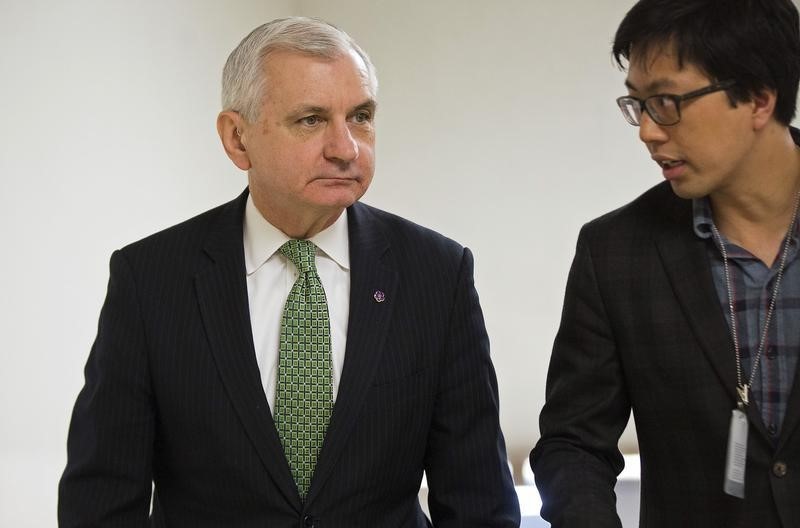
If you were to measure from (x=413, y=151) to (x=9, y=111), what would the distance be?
2.45m

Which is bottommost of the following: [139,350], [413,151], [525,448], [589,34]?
[525,448]

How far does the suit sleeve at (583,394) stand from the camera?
2.00 metres

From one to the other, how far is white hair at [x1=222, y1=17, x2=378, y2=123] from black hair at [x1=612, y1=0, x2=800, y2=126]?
1.79ft

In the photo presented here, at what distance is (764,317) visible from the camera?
1912 millimetres

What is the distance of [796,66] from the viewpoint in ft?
6.19

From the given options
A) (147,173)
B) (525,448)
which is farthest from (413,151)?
(147,173)

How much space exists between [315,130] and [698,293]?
0.76 meters

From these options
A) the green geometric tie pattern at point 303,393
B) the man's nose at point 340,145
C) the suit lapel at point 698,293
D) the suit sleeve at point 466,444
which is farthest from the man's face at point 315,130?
the suit lapel at point 698,293

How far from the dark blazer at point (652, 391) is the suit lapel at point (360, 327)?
341 mm

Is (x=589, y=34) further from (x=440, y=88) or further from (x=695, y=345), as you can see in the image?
(x=695, y=345)

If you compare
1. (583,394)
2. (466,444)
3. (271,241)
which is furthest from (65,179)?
(583,394)

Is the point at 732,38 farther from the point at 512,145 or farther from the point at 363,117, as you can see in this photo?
the point at 512,145

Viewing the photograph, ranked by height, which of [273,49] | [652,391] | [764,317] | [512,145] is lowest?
[652,391]

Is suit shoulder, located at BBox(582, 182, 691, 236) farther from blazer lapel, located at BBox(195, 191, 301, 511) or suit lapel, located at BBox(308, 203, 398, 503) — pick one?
blazer lapel, located at BBox(195, 191, 301, 511)
